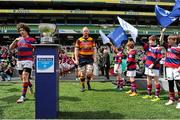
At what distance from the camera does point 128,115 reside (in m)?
7.30

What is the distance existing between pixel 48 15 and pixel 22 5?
4.89 meters

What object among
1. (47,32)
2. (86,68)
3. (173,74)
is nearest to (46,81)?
(47,32)

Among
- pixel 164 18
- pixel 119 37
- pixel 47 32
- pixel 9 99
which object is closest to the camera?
pixel 47 32

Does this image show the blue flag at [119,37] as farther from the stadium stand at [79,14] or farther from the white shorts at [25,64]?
the stadium stand at [79,14]

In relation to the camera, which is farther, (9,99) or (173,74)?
(9,99)

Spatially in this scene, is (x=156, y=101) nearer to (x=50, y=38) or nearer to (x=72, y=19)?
(x=50, y=38)

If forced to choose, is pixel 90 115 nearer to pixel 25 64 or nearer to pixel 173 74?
pixel 173 74

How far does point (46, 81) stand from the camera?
691cm

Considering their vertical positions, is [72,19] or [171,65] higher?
[72,19]

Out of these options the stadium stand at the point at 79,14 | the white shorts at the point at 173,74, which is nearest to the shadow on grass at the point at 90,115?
the white shorts at the point at 173,74

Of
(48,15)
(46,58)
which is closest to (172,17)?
(46,58)

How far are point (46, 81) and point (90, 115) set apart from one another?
3.63 feet

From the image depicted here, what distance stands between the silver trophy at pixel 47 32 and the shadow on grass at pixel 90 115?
146 centimetres

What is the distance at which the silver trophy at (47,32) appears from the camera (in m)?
7.01
